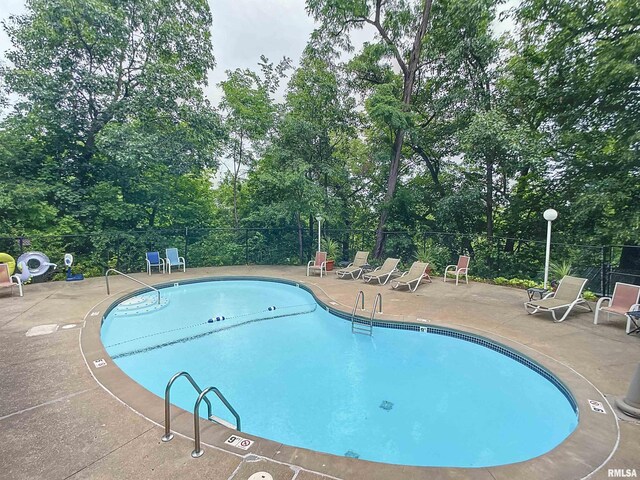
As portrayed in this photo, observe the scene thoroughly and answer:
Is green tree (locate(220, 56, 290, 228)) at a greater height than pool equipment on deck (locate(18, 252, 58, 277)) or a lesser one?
greater

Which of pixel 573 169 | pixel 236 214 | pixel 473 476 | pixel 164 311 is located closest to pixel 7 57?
pixel 236 214

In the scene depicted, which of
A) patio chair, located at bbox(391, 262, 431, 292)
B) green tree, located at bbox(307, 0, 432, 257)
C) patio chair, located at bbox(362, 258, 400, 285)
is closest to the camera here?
patio chair, located at bbox(391, 262, 431, 292)

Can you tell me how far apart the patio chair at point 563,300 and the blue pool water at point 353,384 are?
177 cm

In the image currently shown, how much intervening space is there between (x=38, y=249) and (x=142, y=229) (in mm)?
2898

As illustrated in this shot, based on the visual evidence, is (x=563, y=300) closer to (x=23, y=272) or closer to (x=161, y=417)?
(x=161, y=417)

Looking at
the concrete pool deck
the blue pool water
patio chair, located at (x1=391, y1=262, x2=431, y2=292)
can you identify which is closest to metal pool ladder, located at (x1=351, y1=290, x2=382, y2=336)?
the blue pool water

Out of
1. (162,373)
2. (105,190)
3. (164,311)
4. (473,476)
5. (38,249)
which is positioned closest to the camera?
(473,476)

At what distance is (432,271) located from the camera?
10.2m

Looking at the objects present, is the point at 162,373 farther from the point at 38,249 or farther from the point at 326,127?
the point at 326,127

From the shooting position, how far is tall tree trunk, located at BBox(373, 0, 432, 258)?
10.3m

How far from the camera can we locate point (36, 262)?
8.03 metres

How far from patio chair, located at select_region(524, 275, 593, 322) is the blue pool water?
5.80ft

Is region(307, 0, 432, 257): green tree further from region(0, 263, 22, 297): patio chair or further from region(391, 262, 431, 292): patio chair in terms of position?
region(0, 263, 22, 297): patio chair

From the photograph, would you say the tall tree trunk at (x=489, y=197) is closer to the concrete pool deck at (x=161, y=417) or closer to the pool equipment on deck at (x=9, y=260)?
the concrete pool deck at (x=161, y=417)
